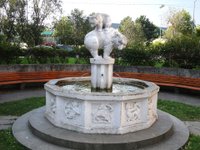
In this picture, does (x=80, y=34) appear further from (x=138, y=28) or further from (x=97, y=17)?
(x=97, y=17)

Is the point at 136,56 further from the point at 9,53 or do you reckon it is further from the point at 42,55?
the point at 9,53

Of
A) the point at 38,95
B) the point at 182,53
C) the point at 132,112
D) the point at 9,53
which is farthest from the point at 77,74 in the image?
the point at 132,112

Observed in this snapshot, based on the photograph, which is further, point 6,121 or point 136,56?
point 136,56

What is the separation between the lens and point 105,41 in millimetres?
7445

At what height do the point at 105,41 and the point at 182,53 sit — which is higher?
the point at 105,41

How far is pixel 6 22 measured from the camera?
25.0 metres

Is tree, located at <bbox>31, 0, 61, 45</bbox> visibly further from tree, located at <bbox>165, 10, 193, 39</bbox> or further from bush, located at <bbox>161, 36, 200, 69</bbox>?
tree, located at <bbox>165, 10, 193, 39</bbox>

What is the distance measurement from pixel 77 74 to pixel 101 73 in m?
5.31

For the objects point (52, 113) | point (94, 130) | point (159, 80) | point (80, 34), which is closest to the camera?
point (94, 130)

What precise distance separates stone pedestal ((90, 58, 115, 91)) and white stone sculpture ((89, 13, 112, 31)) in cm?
88

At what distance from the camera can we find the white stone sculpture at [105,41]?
24.1 ft

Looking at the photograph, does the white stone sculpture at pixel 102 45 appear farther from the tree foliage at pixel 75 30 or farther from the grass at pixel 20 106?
the tree foliage at pixel 75 30

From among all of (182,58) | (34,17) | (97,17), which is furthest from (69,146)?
(34,17)

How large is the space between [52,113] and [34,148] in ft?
3.74
